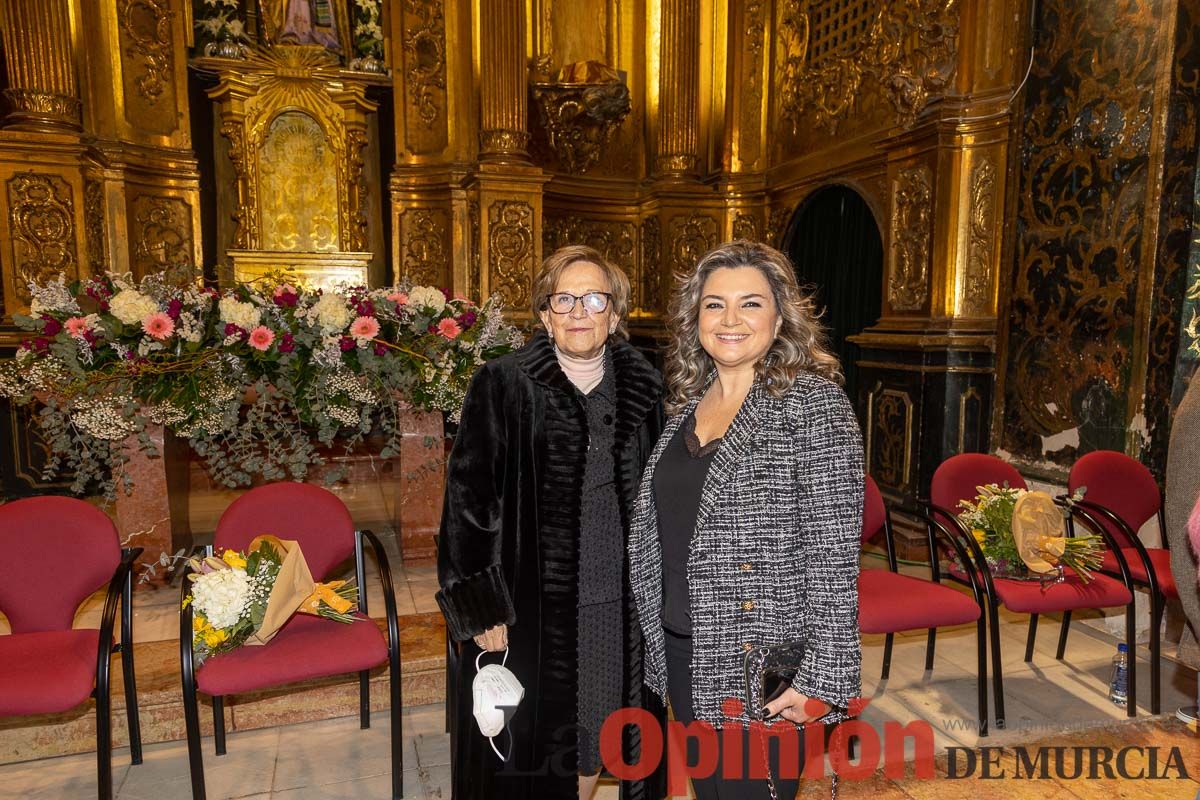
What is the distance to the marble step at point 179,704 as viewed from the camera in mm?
2768

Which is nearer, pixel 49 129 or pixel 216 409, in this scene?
pixel 216 409

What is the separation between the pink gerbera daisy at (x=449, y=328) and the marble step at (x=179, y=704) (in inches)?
56.8

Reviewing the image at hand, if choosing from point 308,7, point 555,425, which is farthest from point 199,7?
point 555,425

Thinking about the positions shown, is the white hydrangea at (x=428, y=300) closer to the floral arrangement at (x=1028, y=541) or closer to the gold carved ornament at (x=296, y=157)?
the floral arrangement at (x=1028, y=541)

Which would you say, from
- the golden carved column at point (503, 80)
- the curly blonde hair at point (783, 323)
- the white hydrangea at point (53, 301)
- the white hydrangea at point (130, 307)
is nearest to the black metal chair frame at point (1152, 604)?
the curly blonde hair at point (783, 323)

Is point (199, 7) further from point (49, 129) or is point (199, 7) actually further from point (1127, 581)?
point (1127, 581)

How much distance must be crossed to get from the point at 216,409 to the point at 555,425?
2.41 meters

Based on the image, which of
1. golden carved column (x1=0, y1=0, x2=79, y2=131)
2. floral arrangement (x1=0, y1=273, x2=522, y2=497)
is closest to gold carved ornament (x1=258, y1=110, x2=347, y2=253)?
golden carved column (x1=0, y1=0, x2=79, y2=131)

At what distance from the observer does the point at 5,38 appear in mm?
5910

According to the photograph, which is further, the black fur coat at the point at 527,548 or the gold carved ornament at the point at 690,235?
the gold carved ornament at the point at 690,235

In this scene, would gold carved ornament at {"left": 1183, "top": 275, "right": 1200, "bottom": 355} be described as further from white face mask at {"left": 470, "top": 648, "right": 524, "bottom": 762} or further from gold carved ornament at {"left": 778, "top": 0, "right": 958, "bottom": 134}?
white face mask at {"left": 470, "top": 648, "right": 524, "bottom": 762}

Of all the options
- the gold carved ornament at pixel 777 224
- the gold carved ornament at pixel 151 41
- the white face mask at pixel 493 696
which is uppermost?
the gold carved ornament at pixel 151 41

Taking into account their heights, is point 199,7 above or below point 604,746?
above

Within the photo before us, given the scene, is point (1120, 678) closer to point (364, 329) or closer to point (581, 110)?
point (364, 329)
